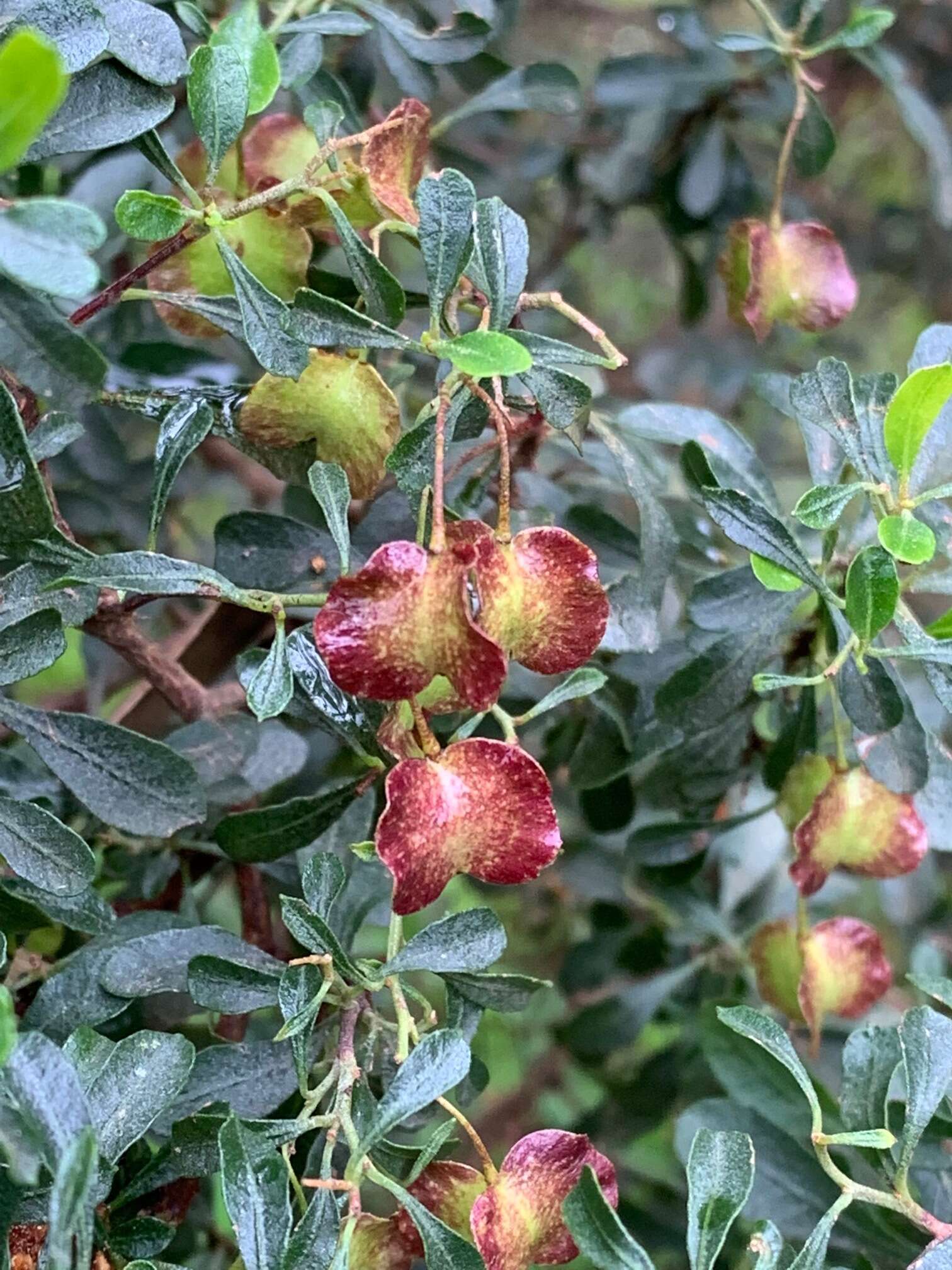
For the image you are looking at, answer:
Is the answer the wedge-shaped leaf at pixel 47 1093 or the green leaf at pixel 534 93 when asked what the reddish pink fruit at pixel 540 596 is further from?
the green leaf at pixel 534 93

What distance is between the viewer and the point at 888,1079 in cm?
54

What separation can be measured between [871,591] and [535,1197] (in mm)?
261

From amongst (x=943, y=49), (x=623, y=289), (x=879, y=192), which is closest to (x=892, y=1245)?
(x=943, y=49)

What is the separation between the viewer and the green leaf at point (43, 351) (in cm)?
41

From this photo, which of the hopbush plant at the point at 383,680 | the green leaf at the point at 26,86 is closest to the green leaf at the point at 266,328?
the hopbush plant at the point at 383,680

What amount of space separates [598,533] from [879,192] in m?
1.25

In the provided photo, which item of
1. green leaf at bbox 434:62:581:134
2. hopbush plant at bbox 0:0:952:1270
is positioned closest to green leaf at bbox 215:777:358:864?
hopbush plant at bbox 0:0:952:1270

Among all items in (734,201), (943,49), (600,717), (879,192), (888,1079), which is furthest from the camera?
(879,192)

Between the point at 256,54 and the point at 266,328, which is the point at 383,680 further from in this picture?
the point at 256,54

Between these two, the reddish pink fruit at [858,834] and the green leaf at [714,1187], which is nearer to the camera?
A: the green leaf at [714,1187]

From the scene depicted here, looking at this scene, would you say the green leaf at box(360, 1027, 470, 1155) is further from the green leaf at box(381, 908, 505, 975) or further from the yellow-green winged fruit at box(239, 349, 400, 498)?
the yellow-green winged fruit at box(239, 349, 400, 498)

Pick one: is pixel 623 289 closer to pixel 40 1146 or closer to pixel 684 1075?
pixel 684 1075

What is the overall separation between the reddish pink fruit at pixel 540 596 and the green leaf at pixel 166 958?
0.17 metres

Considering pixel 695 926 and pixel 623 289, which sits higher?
pixel 695 926
